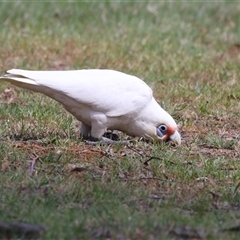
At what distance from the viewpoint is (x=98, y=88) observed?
18.9ft

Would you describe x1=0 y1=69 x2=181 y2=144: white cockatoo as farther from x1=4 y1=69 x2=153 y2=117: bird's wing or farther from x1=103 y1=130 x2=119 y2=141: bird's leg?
x1=103 y1=130 x2=119 y2=141: bird's leg

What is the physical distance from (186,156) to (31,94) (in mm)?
2094

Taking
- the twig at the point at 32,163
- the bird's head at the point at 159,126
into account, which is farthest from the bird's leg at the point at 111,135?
the twig at the point at 32,163

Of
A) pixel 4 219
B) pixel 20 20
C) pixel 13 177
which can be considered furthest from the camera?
pixel 20 20

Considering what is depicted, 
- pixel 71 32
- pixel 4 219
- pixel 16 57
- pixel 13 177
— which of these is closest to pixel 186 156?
pixel 13 177

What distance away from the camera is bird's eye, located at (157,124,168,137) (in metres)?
5.99

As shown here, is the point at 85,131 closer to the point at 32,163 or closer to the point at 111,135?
the point at 111,135

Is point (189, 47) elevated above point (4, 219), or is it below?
below

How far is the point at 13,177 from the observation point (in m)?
5.14

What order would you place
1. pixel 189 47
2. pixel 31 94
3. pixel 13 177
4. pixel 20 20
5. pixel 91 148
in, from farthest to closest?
1. pixel 20 20
2. pixel 189 47
3. pixel 31 94
4. pixel 91 148
5. pixel 13 177

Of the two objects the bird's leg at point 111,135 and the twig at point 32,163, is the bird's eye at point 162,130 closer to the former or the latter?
the bird's leg at point 111,135

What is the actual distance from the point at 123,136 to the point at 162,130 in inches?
18.2

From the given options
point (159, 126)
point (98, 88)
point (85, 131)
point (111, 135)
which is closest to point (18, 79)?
point (98, 88)

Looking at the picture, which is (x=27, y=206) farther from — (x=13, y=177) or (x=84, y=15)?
(x=84, y=15)
